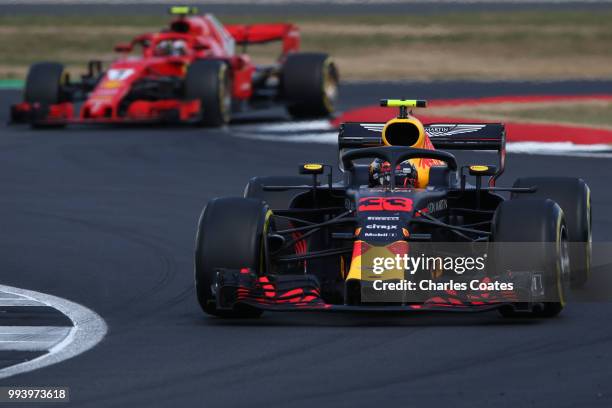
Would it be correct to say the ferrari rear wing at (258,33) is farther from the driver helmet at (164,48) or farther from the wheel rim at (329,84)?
the driver helmet at (164,48)

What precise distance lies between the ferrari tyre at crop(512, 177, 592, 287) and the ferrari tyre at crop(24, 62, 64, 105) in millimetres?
15697

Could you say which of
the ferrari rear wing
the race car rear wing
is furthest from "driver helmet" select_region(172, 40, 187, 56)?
the race car rear wing

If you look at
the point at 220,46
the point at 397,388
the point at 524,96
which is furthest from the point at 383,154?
the point at 524,96

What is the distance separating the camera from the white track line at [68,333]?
9078 mm

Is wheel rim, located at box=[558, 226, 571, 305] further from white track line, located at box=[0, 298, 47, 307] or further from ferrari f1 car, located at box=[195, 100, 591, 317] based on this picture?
white track line, located at box=[0, 298, 47, 307]

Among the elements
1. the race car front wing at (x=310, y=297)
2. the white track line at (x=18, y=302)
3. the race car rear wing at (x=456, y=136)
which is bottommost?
the white track line at (x=18, y=302)

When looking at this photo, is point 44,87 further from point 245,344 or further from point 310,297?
point 245,344

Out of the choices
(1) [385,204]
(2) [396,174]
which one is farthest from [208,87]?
(1) [385,204]

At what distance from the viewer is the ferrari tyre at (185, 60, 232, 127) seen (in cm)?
2569

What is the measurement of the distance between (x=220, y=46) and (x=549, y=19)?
91.3 feet

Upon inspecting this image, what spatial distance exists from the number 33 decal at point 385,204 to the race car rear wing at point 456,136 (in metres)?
2.42

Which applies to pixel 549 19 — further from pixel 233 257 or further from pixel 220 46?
pixel 233 257

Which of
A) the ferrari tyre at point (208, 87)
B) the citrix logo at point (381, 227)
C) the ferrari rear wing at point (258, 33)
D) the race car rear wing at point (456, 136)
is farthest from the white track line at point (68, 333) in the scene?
the ferrari rear wing at point (258, 33)

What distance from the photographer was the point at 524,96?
32625 millimetres
